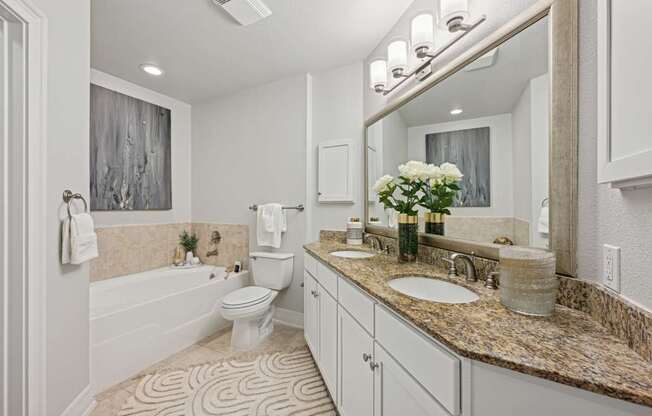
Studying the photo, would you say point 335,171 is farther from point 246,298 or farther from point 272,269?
point 246,298

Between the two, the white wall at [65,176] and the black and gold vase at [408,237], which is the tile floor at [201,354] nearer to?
the white wall at [65,176]

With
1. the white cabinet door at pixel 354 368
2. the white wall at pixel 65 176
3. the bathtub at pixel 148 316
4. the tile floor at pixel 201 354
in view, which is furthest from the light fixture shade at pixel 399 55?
the bathtub at pixel 148 316

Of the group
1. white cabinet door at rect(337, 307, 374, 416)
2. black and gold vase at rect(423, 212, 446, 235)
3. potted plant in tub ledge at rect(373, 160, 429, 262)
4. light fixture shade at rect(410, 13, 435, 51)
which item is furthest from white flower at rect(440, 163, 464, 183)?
white cabinet door at rect(337, 307, 374, 416)

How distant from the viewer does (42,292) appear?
115cm

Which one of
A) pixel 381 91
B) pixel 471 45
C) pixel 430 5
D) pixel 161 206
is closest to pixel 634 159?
pixel 471 45

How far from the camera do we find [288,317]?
260 cm

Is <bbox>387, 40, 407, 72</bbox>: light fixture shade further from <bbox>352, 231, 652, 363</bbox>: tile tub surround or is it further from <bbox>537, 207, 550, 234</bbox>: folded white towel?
<bbox>352, 231, 652, 363</bbox>: tile tub surround

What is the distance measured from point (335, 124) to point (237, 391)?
2.20 m

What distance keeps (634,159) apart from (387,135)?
1503 millimetres

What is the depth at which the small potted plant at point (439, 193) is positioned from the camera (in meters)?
1.38

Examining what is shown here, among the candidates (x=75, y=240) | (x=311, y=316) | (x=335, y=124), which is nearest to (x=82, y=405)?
(x=75, y=240)

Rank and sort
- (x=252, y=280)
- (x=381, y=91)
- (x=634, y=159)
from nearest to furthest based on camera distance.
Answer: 1. (x=634, y=159)
2. (x=381, y=91)
3. (x=252, y=280)

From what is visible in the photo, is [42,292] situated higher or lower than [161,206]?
lower

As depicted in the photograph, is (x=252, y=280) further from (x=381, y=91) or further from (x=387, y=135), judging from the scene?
(x=381, y=91)
